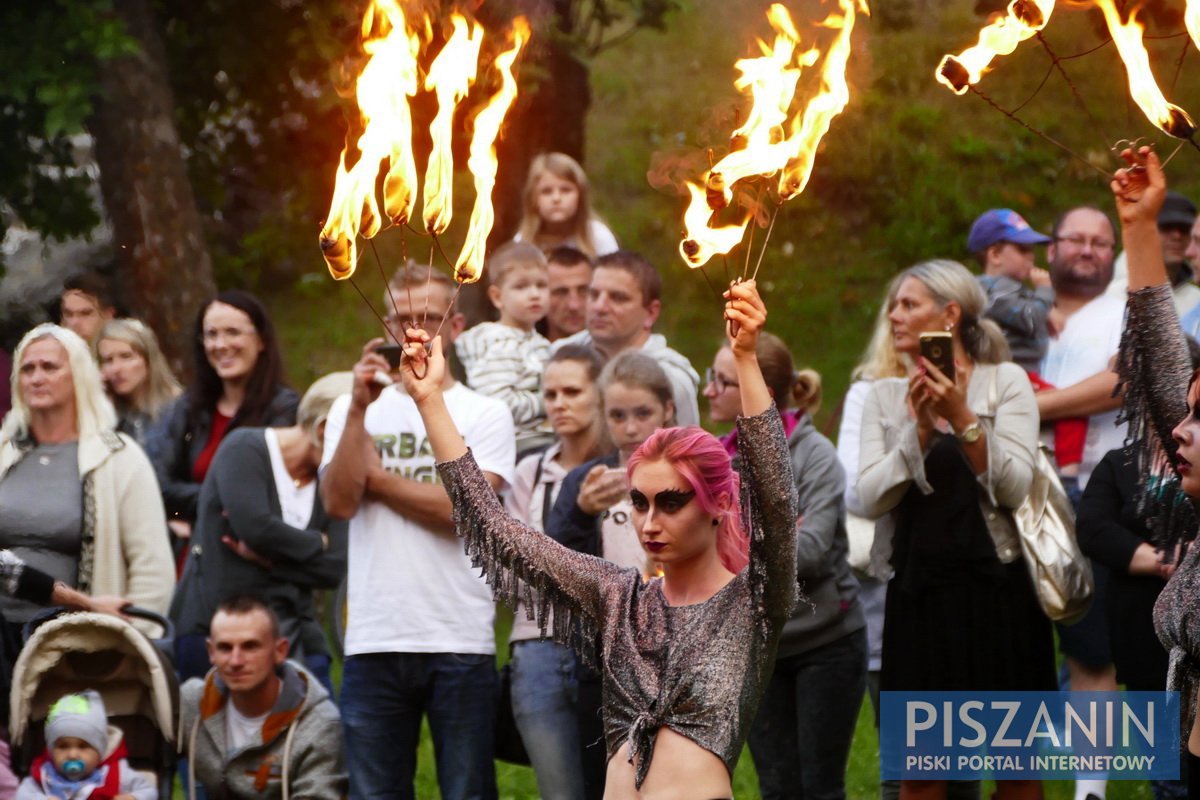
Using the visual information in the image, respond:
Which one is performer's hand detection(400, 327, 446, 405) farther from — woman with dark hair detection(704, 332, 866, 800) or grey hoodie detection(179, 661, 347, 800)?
grey hoodie detection(179, 661, 347, 800)

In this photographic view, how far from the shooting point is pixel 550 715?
645 centimetres

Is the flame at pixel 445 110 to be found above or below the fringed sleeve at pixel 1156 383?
above

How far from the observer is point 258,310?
24.8 feet

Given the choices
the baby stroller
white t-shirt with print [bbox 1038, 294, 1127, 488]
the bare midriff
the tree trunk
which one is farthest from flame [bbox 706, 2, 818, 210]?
the tree trunk

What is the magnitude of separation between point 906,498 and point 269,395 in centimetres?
265

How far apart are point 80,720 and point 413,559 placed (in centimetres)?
125

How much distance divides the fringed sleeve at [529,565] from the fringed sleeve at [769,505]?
0.46 m

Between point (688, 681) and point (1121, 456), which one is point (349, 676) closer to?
point (688, 681)

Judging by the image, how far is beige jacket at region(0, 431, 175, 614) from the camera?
279 inches

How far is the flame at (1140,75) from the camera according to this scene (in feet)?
16.1

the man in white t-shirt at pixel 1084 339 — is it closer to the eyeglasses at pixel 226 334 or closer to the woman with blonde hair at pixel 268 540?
the woman with blonde hair at pixel 268 540

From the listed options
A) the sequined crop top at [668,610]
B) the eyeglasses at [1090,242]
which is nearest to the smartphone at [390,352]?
the sequined crop top at [668,610]

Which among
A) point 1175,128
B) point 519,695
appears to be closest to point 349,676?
point 519,695

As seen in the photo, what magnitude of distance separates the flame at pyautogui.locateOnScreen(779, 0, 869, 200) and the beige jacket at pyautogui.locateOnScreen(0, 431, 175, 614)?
3297 mm
